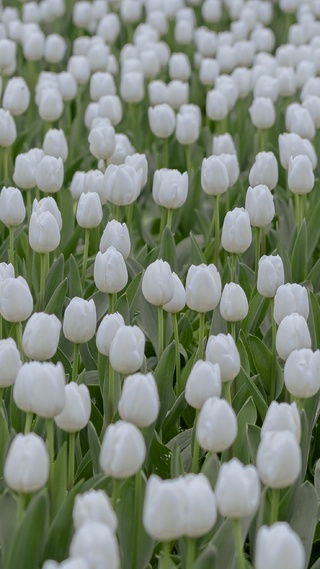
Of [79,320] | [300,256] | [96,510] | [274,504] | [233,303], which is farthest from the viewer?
[300,256]

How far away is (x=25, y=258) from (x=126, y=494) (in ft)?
4.20

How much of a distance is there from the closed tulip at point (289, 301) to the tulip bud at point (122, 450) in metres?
0.60

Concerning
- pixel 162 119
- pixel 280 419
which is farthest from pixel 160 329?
pixel 162 119

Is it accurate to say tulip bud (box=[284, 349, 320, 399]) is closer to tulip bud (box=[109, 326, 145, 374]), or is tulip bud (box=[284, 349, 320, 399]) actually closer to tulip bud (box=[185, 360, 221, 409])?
tulip bud (box=[185, 360, 221, 409])

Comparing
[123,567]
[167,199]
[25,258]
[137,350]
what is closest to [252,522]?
[123,567]

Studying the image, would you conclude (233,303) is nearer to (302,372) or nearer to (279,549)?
(302,372)

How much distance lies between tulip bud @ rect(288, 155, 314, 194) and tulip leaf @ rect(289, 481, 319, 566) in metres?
1.06

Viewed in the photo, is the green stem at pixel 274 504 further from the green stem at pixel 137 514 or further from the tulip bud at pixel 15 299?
the tulip bud at pixel 15 299

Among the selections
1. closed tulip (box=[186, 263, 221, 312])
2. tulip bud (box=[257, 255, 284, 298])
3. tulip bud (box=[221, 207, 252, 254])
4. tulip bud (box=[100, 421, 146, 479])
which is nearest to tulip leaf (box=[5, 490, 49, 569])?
tulip bud (box=[100, 421, 146, 479])

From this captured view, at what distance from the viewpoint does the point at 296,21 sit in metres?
5.40

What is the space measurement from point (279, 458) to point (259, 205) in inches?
42.5

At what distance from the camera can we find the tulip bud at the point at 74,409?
1.67 meters

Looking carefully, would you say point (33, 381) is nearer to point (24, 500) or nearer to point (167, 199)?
point (24, 500)

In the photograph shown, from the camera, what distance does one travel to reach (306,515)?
1.78m
